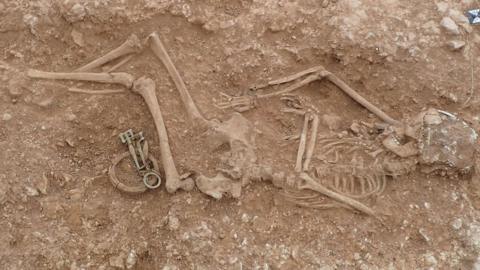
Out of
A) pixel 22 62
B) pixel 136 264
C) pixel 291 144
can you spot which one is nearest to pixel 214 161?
pixel 291 144

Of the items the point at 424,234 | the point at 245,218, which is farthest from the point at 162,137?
the point at 424,234

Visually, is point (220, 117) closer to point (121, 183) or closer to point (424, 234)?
point (121, 183)

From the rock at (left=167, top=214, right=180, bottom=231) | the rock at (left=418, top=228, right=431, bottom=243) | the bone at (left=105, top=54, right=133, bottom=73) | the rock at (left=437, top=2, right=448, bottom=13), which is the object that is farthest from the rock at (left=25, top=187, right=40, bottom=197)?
the rock at (left=437, top=2, right=448, bottom=13)

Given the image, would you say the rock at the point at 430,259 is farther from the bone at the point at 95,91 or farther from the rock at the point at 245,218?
the bone at the point at 95,91

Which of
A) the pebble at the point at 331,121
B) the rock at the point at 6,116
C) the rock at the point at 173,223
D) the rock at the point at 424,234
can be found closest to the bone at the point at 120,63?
the rock at the point at 6,116

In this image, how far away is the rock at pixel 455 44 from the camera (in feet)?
13.3

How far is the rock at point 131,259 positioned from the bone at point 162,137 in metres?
0.47

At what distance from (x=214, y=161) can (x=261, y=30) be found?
123 centimetres

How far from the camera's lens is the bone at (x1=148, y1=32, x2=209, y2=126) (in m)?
3.73

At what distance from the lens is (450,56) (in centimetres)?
407

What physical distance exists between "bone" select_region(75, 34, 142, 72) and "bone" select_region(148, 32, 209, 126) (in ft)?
0.38

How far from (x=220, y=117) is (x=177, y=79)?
0.44m

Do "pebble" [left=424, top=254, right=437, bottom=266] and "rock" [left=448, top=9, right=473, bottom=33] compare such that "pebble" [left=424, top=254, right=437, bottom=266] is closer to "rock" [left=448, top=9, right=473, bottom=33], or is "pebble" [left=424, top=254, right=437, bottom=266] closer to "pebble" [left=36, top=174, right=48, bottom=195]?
"rock" [left=448, top=9, right=473, bottom=33]

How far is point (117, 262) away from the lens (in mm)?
3277
